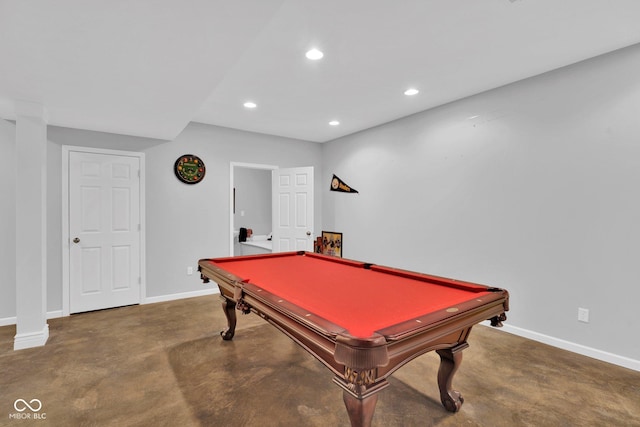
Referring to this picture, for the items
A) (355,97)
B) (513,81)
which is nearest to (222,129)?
(355,97)

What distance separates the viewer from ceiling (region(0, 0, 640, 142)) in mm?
1674

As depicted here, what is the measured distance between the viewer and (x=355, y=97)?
3.45 meters

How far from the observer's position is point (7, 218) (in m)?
3.40

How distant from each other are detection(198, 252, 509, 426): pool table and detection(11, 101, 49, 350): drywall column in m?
1.78

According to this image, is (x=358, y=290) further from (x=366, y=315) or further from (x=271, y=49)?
(x=271, y=49)

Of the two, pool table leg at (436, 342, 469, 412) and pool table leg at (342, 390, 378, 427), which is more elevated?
pool table leg at (342, 390, 378, 427)

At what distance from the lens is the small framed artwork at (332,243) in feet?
17.2

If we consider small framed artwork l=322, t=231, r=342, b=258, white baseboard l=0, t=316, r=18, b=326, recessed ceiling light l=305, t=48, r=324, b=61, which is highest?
recessed ceiling light l=305, t=48, r=324, b=61

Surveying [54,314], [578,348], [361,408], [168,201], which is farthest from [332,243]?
[361,408]

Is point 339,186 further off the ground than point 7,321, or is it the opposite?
point 339,186

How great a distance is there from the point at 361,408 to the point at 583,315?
2588 millimetres

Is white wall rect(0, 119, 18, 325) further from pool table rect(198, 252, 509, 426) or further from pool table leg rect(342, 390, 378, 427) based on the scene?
pool table leg rect(342, 390, 378, 427)

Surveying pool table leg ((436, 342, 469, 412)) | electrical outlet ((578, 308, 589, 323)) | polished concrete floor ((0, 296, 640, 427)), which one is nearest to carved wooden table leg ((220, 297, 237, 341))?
polished concrete floor ((0, 296, 640, 427))

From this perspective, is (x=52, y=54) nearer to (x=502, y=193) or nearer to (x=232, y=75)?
(x=232, y=75)
